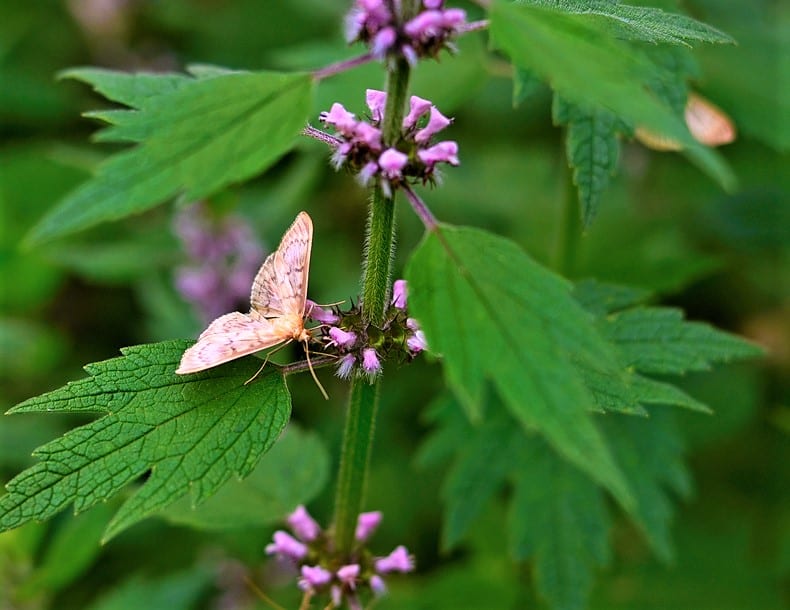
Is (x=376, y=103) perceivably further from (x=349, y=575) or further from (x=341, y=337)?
(x=349, y=575)

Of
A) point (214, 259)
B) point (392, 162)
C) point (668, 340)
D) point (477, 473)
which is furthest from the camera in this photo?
point (214, 259)

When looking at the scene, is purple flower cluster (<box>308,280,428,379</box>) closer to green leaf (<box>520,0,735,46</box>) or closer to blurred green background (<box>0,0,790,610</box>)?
green leaf (<box>520,0,735,46</box>)

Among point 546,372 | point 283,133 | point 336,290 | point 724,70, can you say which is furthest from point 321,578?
point 724,70

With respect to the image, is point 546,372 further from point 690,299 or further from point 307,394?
point 690,299

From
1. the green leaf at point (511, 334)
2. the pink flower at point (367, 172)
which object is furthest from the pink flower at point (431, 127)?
the green leaf at point (511, 334)

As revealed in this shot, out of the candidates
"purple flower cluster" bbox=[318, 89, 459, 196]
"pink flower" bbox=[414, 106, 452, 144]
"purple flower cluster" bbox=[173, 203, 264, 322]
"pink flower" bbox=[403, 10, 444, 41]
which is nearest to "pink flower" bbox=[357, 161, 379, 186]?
"purple flower cluster" bbox=[318, 89, 459, 196]

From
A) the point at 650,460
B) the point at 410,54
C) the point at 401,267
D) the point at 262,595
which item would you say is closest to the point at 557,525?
the point at 650,460
